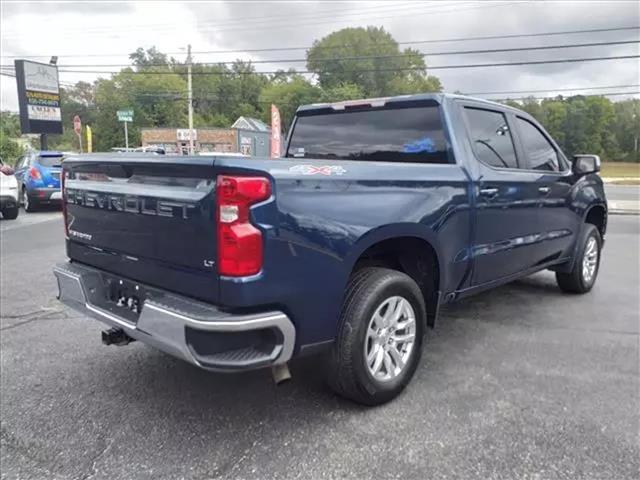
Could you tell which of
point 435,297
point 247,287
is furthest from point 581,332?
point 247,287

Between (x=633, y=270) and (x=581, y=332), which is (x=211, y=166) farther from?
(x=633, y=270)

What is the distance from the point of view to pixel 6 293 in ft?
19.5

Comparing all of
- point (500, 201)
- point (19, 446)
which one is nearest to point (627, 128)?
point (500, 201)

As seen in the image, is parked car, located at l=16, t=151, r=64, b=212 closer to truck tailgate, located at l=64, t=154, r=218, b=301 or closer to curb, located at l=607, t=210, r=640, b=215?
truck tailgate, located at l=64, t=154, r=218, b=301

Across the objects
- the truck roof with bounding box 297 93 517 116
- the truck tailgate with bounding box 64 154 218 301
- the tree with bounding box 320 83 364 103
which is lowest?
the truck tailgate with bounding box 64 154 218 301

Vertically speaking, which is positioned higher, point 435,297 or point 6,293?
point 435,297

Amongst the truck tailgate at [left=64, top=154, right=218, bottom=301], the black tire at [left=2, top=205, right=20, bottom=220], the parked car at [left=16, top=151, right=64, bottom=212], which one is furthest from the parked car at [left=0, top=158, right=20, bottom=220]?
the truck tailgate at [left=64, top=154, right=218, bottom=301]

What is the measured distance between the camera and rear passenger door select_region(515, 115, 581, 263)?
474 centimetres

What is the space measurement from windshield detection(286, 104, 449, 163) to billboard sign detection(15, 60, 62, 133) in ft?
70.1

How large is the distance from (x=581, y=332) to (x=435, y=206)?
219cm

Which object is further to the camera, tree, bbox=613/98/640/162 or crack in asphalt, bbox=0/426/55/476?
tree, bbox=613/98/640/162

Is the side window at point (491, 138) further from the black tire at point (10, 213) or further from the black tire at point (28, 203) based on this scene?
the black tire at point (28, 203)

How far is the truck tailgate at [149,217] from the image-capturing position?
8.34 ft

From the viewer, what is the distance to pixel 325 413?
10.4ft
